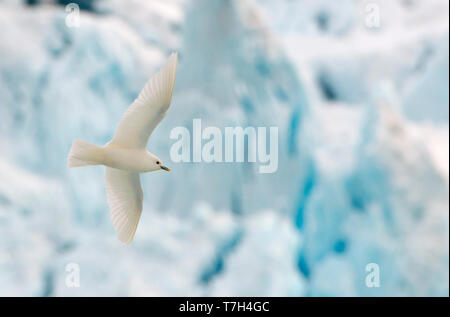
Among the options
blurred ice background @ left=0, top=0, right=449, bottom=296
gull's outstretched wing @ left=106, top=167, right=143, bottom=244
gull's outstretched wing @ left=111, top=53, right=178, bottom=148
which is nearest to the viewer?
gull's outstretched wing @ left=111, top=53, right=178, bottom=148

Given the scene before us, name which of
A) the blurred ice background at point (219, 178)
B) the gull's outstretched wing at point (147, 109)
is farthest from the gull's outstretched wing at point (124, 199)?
the blurred ice background at point (219, 178)

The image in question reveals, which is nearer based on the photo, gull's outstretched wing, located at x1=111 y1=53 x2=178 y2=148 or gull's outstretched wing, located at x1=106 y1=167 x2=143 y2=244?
gull's outstretched wing, located at x1=111 y1=53 x2=178 y2=148

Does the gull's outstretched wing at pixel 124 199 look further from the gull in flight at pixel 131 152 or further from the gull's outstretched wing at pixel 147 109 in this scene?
the gull's outstretched wing at pixel 147 109

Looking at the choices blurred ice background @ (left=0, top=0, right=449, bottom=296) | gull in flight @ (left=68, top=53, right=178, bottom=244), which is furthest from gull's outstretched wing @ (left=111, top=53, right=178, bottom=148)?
blurred ice background @ (left=0, top=0, right=449, bottom=296)

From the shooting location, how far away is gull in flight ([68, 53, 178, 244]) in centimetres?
94

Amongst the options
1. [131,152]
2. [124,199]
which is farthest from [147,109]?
[124,199]

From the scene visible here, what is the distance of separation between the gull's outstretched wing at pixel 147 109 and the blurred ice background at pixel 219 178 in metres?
1.15

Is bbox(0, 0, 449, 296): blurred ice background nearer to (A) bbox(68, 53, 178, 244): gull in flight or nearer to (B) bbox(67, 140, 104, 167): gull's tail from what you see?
(A) bbox(68, 53, 178, 244): gull in flight

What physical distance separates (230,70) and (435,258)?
45.0 inches

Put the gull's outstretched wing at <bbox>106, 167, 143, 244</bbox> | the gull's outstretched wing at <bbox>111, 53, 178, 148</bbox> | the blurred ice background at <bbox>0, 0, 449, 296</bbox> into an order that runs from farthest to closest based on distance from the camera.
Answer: the blurred ice background at <bbox>0, 0, 449, 296</bbox>, the gull's outstretched wing at <bbox>106, 167, 143, 244</bbox>, the gull's outstretched wing at <bbox>111, 53, 178, 148</bbox>

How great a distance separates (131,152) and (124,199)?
Answer: 0.47ft

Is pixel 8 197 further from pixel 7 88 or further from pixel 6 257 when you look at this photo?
pixel 7 88
